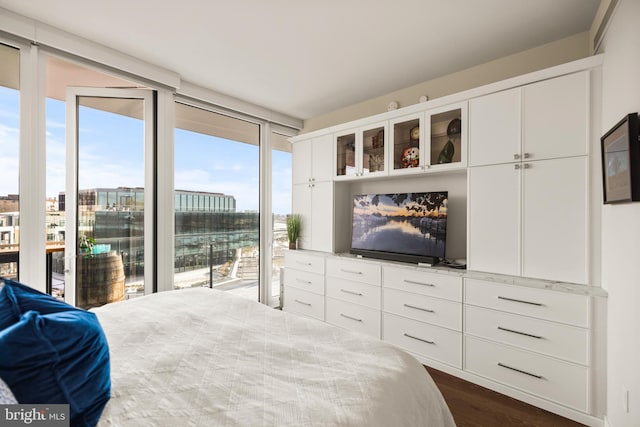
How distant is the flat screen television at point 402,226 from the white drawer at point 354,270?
0.56ft

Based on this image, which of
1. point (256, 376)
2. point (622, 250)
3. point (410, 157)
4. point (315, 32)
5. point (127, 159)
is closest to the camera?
point (256, 376)

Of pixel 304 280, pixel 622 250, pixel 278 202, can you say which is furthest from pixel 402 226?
pixel 278 202

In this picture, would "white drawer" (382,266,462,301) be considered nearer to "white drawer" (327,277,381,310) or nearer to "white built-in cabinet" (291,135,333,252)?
"white drawer" (327,277,381,310)

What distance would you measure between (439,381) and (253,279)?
257 centimetres

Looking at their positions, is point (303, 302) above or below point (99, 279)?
below

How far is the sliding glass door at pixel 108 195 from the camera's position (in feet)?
8.75

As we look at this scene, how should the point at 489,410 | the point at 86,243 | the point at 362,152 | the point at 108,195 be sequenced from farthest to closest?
1. the point at 362,152
2. the point at 108,195
3. the point at 86,243
4. the point at 489,410

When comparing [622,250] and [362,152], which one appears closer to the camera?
[622,250]

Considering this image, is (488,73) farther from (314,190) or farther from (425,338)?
(425,338)

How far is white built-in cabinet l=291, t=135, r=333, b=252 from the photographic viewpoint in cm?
381

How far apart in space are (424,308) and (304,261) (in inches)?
62.7

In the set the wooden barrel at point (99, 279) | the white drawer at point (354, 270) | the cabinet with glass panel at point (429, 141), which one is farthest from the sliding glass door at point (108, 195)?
the cabinet with glass panel at point (429, 141)

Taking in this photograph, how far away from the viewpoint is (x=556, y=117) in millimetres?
2205

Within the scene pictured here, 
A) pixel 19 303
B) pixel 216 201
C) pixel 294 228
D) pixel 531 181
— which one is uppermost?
pixel 531 181
